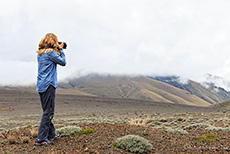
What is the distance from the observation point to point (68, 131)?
643 centimetres

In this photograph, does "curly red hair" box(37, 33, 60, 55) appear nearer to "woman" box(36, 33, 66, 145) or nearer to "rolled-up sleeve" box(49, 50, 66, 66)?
"woman" box(36, 33, 66, 145)

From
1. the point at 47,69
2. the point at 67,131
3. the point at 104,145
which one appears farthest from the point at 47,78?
the point at 104,145

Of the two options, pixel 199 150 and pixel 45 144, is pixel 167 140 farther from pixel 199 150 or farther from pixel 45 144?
pixel 45 144

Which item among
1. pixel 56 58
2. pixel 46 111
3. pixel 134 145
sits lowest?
pixel 134 145

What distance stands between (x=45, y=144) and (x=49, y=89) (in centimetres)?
Answer: 150

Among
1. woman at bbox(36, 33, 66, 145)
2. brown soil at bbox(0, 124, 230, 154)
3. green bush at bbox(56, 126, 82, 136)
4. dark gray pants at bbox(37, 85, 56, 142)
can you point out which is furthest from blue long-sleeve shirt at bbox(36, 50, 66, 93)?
green bush at bbox(56, 126, 82, 136)

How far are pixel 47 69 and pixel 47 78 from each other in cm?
26

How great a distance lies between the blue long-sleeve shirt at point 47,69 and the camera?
5.02 meters

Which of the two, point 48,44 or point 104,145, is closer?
point 48,44

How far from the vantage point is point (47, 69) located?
202 inches

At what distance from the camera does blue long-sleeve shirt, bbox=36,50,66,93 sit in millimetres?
5023

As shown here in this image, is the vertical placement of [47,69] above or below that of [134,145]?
above

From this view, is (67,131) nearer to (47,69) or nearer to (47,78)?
(47,78)

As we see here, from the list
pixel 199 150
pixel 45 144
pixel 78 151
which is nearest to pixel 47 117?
pixel 45 144
